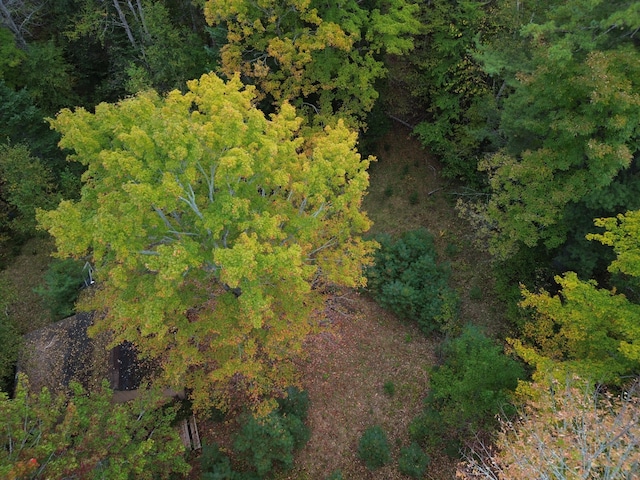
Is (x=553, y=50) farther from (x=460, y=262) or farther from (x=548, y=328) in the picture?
(x=460, y=262)

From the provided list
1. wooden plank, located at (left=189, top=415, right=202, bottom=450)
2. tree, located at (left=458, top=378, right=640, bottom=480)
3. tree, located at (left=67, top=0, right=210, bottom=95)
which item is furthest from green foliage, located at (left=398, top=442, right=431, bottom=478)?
tree, located at (left=67, top=0, right=210, bottom=95)

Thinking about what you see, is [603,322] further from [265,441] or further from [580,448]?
[265,441]

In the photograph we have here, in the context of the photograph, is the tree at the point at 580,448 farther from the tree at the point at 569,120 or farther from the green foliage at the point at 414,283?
the green foliage at the point at 414,283

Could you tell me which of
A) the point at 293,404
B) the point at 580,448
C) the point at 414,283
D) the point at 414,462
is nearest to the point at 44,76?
the point at 293,404

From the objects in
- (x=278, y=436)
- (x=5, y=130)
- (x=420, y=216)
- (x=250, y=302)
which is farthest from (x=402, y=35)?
(x=5, y=130)

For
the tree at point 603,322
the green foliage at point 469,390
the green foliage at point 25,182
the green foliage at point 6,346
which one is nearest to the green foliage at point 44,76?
the green foliage at point 25,182

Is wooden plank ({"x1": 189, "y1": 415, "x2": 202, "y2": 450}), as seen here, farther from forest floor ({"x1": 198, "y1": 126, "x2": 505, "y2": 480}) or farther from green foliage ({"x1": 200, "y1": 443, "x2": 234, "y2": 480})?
green foliage ({"x1": 200, "y1": 443, "x2": 234, "y2": 480})
